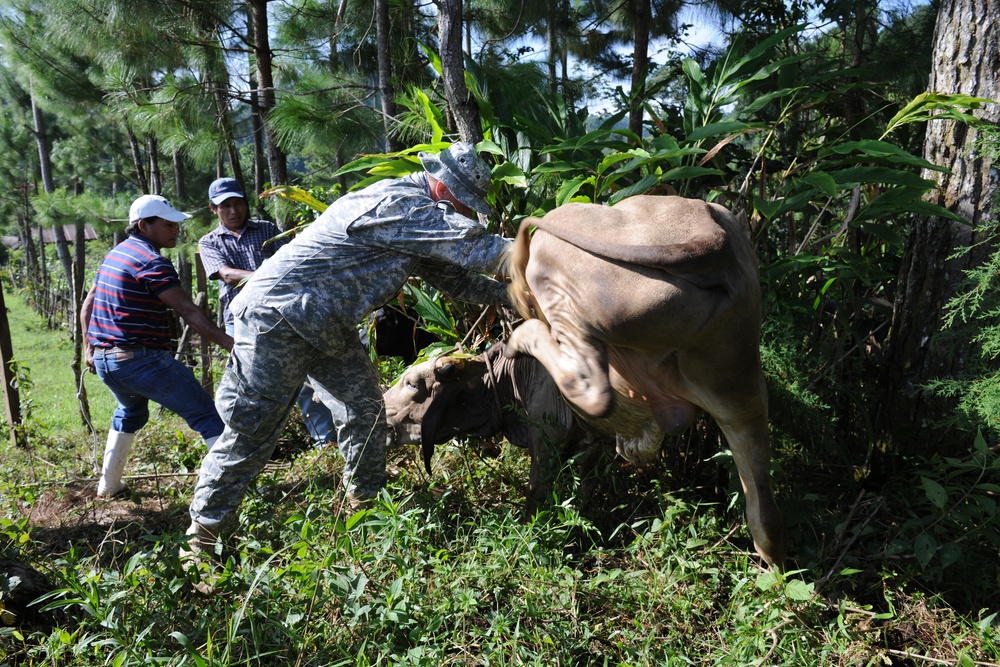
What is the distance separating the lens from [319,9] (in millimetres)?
8500

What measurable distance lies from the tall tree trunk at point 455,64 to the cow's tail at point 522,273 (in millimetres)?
1325

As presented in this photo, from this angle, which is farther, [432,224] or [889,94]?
[889,94]

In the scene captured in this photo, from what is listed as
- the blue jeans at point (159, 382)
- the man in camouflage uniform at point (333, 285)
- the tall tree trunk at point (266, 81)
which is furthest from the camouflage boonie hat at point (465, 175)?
the tall tree trunk at point (266, 81)

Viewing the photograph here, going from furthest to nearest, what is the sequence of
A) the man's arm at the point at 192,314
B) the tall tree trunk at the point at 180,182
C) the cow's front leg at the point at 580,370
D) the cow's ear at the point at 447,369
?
the tall tree trunk at the point at 180,182, the man's arm at the point at 192,314, the cow's ear at the point at 447,369, the cow's front leg at the point at 580,370

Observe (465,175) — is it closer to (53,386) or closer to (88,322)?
(88,322)

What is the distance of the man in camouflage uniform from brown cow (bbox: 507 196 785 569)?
0.41 meters

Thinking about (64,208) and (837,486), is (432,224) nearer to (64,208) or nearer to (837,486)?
(837,486)

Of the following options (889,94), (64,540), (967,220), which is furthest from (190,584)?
(889,94)

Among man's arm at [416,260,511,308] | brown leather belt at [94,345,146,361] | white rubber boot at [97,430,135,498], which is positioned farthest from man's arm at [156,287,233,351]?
man's arm at [416,260,511,308]

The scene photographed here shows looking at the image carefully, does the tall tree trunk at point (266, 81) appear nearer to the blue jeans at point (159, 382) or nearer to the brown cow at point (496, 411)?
the blue jeans at point (159, 382)

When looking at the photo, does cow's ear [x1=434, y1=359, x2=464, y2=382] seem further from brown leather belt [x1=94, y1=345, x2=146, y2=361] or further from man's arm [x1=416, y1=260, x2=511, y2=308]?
brown leather belt [x1=94, y1=345, x2=146, y2=361]

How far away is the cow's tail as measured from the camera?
2.79m

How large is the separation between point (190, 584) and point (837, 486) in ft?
9.94

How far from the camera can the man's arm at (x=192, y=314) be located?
3912mm
